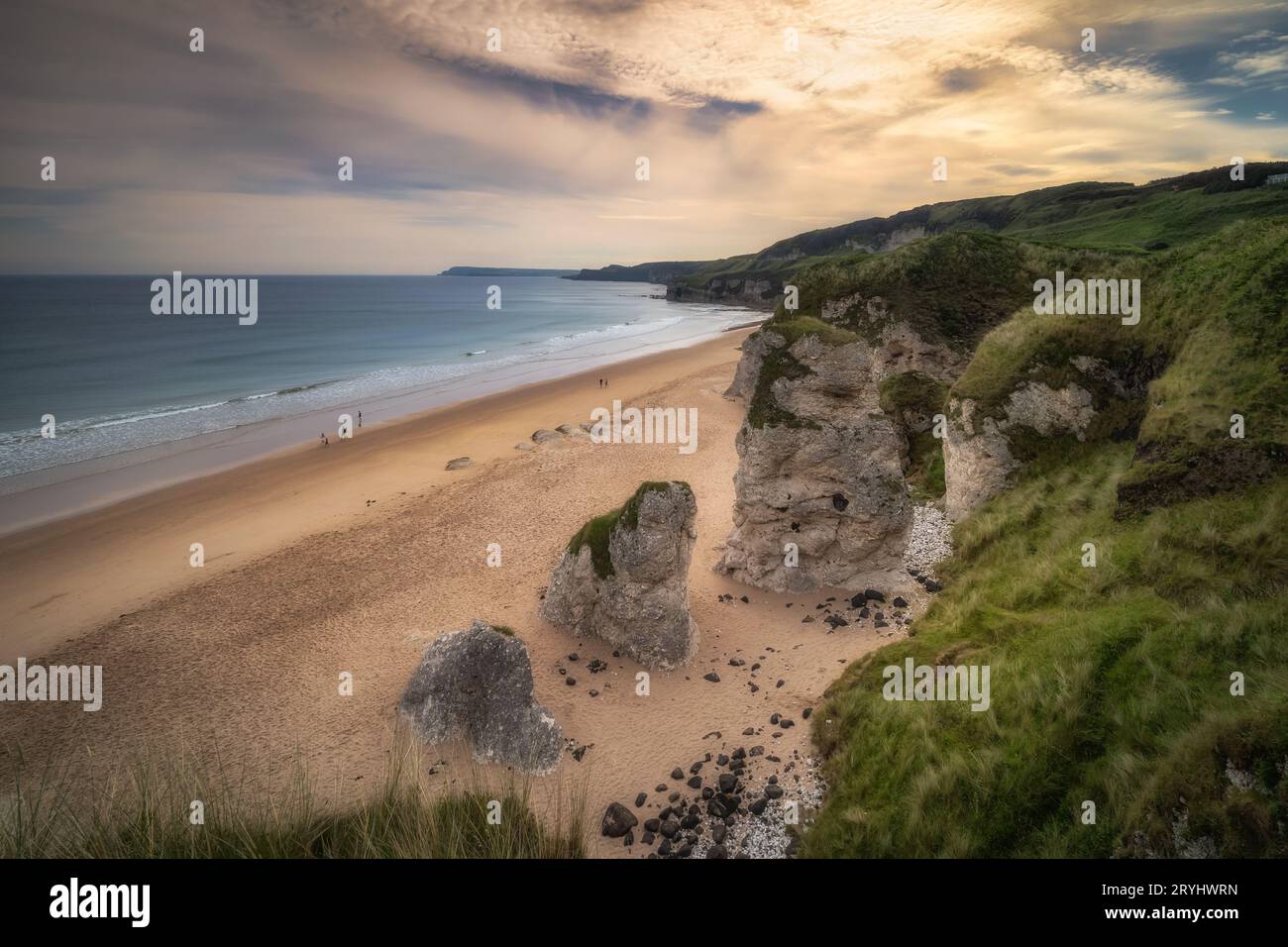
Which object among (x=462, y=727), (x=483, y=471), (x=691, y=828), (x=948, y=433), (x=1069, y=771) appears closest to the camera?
(x=1069, y=771)

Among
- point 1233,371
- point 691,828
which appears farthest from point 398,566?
point 1233,371

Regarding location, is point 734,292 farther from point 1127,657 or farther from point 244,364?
point 1127,657

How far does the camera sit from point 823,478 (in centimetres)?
1557

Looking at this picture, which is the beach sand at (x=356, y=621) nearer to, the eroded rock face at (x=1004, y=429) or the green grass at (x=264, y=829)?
the green grass at (x=264, y=829)

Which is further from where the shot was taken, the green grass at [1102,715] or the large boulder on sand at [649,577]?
the large boulder on sand at [649,577]

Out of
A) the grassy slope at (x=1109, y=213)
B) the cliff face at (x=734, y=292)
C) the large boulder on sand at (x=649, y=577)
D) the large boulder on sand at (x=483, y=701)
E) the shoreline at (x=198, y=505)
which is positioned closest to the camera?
A: the large boulder on sand at (x=483, y=701)

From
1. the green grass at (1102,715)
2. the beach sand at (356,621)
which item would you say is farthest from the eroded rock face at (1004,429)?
the green grass at (1102,715)

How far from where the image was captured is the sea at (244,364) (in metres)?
38.7

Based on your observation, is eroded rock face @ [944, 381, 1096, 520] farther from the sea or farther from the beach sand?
the sea

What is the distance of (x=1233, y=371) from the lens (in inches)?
466

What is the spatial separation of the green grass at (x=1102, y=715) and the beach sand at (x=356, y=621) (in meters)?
A: 2.15

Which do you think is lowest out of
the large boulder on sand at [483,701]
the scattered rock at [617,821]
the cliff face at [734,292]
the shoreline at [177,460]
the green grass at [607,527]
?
the scattered rock at [617,821]

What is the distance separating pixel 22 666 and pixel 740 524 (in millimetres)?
18411
